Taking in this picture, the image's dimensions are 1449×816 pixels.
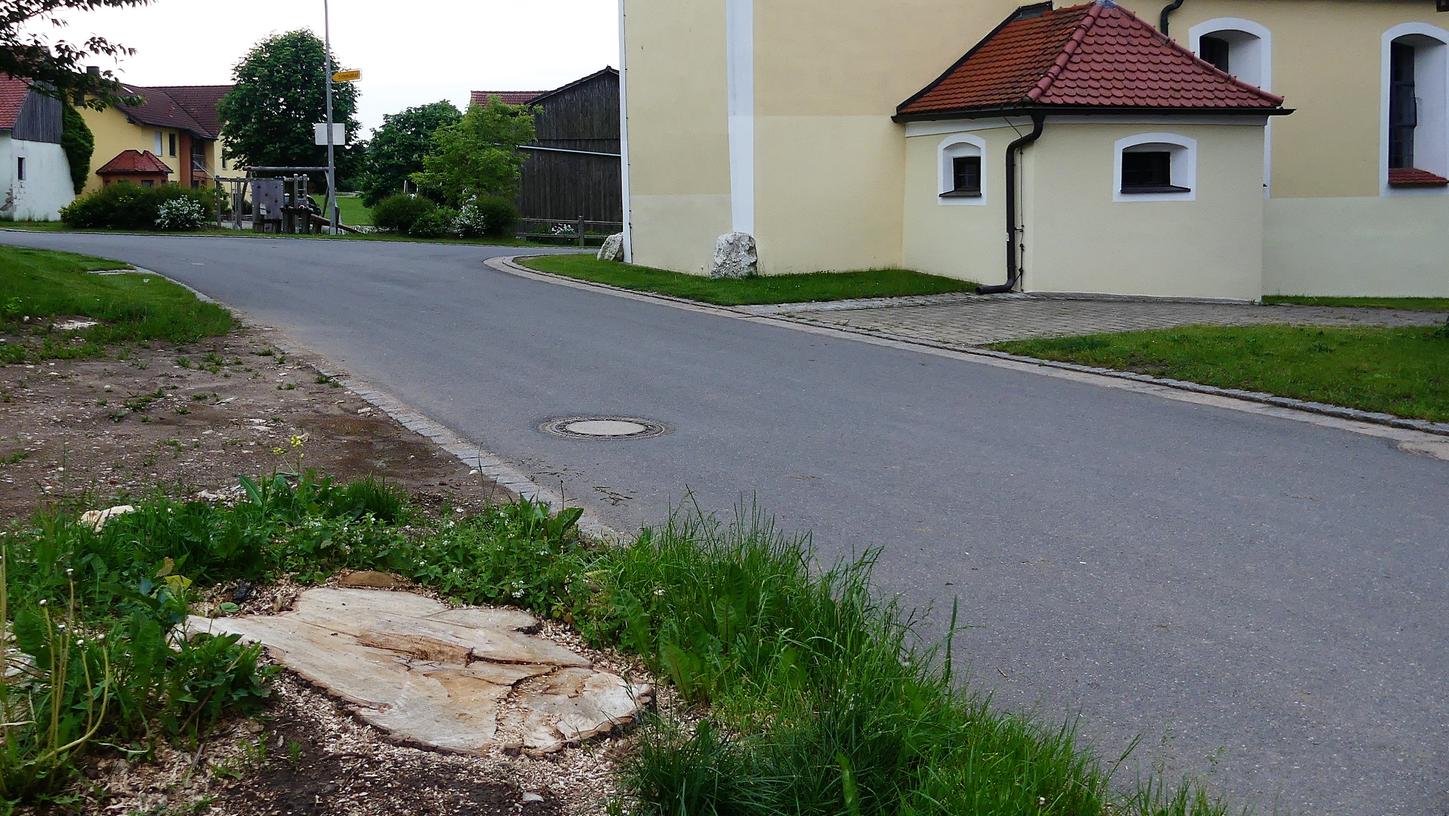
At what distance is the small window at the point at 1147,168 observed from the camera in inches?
851

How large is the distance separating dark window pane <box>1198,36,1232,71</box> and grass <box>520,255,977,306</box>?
8.02 metres

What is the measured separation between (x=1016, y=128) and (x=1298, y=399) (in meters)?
10.6

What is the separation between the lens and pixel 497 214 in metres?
39.3

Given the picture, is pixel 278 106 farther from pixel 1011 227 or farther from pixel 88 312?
pixel 88 312

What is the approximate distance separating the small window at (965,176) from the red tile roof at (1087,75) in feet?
3.27

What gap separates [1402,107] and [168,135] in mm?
69711

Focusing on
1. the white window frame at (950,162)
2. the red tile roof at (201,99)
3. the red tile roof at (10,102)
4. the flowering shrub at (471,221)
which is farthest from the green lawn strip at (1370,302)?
the red tile roof at (201,99)

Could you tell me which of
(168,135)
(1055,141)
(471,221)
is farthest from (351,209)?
(1055,141)

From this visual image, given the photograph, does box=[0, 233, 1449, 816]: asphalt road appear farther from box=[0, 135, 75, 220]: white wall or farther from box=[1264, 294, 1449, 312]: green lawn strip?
box=[0, 135, 75, 220]: white wall

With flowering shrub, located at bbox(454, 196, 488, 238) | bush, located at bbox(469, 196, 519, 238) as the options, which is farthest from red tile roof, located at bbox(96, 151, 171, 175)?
flowering shrub, located at bbox(454, 196, 488, 238)

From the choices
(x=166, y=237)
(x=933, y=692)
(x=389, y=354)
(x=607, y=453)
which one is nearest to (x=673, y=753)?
(x=933, y=692)

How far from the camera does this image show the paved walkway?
16.4 metres

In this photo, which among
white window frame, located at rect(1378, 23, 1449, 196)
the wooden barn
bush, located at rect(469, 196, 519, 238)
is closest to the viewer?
white window frame, located at rect(1378, 23, 1449, 196)

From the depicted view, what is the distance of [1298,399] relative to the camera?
11.6 meters
